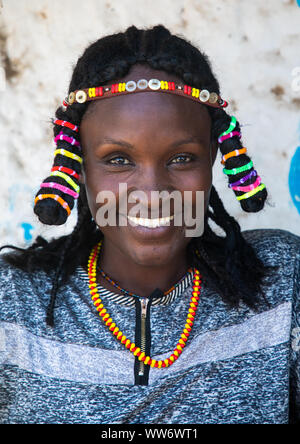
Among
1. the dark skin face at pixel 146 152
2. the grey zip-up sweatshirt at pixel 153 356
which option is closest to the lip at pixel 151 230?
the dark skin face at pixel 146 152

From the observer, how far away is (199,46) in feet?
9.40

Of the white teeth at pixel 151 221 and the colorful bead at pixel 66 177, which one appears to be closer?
the white teeth at pixel 151 221

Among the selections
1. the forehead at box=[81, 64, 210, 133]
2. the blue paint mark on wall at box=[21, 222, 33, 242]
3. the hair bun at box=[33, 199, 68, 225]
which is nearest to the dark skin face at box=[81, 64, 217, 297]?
the forehead at box=[81, 64, 210, 133]

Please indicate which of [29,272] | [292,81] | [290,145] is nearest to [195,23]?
[292,81]

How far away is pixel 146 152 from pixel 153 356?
694 millimetres

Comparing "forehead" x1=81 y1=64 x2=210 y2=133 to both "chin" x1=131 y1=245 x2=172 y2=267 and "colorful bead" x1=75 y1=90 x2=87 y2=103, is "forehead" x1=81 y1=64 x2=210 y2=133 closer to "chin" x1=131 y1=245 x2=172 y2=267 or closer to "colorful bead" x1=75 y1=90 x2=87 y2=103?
"colorful bead" x1=75 y1=90 x2=87 y2=103

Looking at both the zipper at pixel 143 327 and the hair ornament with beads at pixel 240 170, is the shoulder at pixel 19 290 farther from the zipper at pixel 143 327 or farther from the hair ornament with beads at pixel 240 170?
the hair ornament with beads at pixel 240 170

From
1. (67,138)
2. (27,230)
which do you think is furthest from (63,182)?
(27,230)

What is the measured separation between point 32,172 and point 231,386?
1549mm

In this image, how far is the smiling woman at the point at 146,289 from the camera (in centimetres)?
196

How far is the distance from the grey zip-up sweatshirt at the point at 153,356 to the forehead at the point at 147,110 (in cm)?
62

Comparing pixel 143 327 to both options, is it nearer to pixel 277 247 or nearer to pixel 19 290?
pixel 19 290

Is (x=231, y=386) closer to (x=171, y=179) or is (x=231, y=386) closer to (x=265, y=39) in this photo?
(x=171, y=179)
